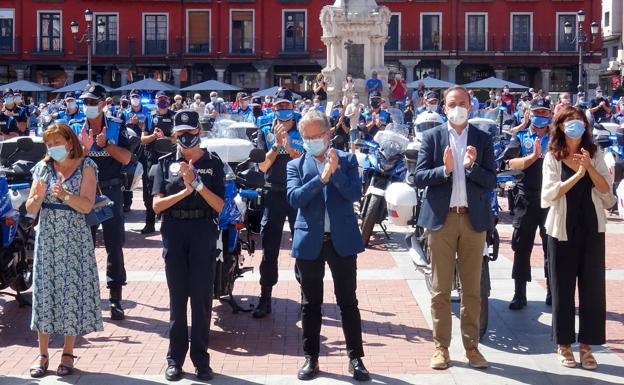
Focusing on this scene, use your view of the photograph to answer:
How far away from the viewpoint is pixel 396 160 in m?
11.1

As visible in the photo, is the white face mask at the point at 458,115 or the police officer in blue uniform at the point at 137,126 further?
the police officer in blue uniform at the point at 137,126

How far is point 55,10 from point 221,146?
4262 centimetres

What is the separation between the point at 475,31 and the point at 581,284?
43.9m

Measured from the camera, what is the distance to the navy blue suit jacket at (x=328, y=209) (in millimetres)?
6281

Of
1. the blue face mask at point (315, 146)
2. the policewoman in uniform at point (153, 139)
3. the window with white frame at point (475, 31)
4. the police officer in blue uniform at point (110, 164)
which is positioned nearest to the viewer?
the blue face mask at point (315, 146)

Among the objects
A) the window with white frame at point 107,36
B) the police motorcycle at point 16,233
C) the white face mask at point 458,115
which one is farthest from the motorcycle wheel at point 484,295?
the window with white frame at point 107,36

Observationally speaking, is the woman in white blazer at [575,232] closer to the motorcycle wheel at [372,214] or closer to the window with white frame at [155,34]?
the motorcycle wheel at [372,214]

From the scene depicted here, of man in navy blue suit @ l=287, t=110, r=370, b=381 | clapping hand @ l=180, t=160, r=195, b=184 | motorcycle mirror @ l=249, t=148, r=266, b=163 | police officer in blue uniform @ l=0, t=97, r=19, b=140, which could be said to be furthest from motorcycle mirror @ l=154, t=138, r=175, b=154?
police officer in blue uniform @ l=0, t=97, r=19, b=140

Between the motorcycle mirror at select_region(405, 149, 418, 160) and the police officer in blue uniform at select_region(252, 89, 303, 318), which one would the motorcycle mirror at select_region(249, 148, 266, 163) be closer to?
the police officer in blue uniform at select_region(252, 89, 303, 318)

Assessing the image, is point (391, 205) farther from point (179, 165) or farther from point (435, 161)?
point (179, 165)

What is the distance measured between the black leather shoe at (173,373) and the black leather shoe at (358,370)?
124cm

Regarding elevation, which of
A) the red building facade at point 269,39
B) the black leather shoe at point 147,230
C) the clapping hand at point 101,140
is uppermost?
the red building facade at point 269,39

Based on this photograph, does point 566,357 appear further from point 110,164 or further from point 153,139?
point 153,139

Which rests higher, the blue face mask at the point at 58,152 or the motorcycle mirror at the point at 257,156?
the blue face mask at the point at 58,152
